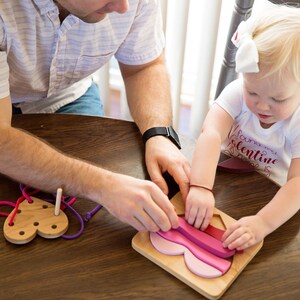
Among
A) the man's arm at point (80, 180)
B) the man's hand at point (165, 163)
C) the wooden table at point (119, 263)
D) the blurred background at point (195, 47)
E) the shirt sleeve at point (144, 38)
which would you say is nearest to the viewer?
the wooden table at point (119, 263)

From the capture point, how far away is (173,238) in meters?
0.87

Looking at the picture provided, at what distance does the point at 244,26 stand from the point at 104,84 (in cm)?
100

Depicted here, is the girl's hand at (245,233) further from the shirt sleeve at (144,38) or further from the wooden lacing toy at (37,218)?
the shirt sleeve at (144,38)

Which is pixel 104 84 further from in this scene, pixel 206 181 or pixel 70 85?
pixel 206 181

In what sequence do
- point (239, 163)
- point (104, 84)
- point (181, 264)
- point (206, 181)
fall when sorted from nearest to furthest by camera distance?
point (181, 264) < point (206, 181) < point (239, 163) < point (104, 84)

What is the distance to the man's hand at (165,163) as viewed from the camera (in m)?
0.98

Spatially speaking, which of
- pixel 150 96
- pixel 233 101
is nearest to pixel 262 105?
pixel 233 101

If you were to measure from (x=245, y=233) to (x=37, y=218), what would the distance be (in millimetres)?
→ 401

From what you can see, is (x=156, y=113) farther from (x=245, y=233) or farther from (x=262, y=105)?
(x=245, y=233)

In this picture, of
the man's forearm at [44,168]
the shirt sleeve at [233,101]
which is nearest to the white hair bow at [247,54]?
the shirt sleeve at [233,101]

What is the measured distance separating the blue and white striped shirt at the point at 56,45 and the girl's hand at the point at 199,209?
48 cm

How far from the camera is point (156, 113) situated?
1.18m

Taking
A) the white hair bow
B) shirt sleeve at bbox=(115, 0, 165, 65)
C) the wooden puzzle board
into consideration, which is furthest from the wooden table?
shirt sleeve at bbox=(115, 0, 165, 65)

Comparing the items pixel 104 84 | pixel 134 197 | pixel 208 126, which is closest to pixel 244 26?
pixel 208 126
